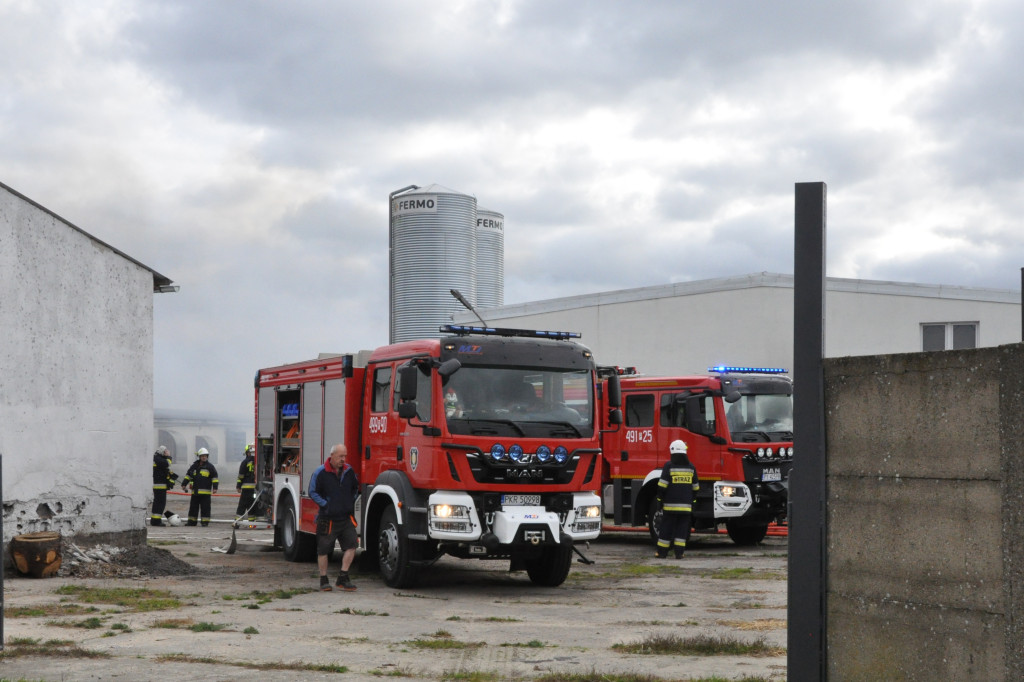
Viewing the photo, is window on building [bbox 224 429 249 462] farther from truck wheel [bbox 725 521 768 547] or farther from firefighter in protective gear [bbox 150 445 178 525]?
truck wheel [bbox 725 521 768 547]

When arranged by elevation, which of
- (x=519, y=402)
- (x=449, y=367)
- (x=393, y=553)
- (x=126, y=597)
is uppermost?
(x=449, y=367)

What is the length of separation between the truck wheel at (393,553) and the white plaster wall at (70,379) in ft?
14.1

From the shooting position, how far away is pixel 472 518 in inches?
495

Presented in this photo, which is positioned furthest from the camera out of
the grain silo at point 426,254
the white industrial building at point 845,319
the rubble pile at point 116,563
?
the grain silo at point 426,254

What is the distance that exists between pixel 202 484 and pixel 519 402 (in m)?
12.3

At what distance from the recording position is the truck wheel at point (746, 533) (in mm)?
19016

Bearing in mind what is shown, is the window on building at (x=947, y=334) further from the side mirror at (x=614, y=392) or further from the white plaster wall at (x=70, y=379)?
the white plaster wall at (x=70, y=379)

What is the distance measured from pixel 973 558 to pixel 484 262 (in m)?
38.1

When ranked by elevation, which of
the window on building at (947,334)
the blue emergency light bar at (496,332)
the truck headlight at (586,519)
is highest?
the window on building at (947,334)

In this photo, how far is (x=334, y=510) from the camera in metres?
13.3

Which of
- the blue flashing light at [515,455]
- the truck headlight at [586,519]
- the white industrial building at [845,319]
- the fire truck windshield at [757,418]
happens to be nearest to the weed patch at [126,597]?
the blue flashing light at [515,455]

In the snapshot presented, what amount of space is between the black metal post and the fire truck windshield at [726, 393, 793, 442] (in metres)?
11.8

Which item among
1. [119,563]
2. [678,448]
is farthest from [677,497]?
[119,563]

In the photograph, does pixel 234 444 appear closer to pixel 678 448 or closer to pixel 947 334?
pixel 947 334
